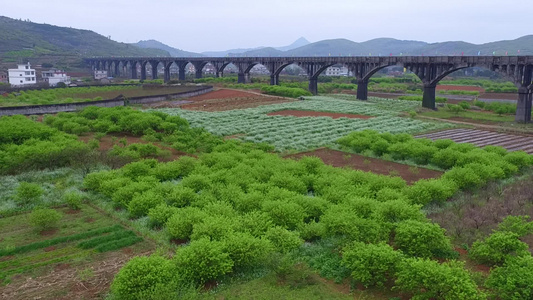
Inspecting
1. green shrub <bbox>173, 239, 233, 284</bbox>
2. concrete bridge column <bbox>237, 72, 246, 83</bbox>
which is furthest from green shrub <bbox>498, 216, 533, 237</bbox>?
concrete bridge column <bbox>237, 72, 246, 83</bbox>

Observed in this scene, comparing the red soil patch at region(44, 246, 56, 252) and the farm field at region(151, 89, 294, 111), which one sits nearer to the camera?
the red soil patch at region(44, 246, 56, 252)

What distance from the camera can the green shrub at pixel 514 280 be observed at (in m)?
10.6

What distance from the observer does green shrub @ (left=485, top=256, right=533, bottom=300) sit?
34.8 ft

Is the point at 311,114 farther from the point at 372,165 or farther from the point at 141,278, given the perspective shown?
the point at 141,278

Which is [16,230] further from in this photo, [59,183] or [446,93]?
[446,93]

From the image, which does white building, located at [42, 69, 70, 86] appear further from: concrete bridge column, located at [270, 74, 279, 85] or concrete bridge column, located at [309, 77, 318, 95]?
concrete bridge column, located at [309, 77, 318, 95]

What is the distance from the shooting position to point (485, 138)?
124 feet

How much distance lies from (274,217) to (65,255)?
7.71 metres

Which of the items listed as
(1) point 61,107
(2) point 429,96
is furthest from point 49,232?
(2) point 429,96

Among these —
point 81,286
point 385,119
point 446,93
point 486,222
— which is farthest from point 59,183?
point 446,93

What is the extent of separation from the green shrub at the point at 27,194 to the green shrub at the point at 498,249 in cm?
1881

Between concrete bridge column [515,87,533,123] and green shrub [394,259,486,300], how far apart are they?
4303 centimetres

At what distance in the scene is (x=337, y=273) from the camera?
41.7ft

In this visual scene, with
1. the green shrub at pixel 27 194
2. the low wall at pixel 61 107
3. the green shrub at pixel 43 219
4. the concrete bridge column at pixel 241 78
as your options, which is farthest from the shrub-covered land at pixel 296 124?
the concrete bridge column at pixel 241 78
